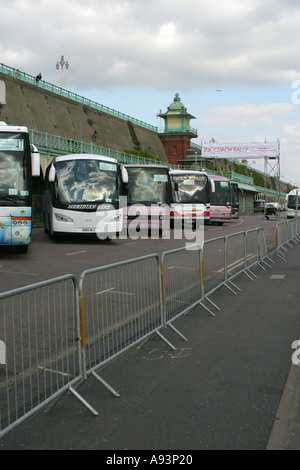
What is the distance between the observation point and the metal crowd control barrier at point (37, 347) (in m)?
4.54

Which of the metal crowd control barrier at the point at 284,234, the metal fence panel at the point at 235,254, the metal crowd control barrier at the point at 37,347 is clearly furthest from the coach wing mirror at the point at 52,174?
the metal crowd control barrier at the point at 37,347

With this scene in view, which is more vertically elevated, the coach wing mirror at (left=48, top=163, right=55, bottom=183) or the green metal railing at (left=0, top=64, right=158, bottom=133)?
the green metal railing at (left=0, top=64, right=158, bottom=133)

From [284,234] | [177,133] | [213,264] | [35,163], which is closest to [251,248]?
[213,264]

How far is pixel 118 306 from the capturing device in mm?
6324

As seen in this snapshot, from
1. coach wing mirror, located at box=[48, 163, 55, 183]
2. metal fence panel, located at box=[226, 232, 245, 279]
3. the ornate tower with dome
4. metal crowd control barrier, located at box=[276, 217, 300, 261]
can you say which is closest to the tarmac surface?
metal fence panel, located at box=[226, 232, 245, 279]

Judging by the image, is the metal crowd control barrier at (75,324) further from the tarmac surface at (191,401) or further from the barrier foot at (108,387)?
the tarmac surface at (191,401)

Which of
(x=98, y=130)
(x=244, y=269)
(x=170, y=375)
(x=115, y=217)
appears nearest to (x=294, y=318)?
(x=170, y=375)

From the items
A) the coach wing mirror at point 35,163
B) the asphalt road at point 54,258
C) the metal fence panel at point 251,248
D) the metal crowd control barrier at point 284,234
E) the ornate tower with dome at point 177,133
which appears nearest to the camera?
the asphalt road at point 54,258

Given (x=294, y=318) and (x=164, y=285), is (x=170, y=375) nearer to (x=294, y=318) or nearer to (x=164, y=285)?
(x=164, y=285)

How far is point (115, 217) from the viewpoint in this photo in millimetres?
21984

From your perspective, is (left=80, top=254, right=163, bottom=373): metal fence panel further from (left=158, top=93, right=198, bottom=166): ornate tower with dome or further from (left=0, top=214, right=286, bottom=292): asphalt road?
(left=158, top=93, right=198, bottom=166): ornate tower with dome

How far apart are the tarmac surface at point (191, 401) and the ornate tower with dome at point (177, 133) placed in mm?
88891

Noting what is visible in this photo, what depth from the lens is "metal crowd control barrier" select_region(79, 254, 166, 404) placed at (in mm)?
5582
